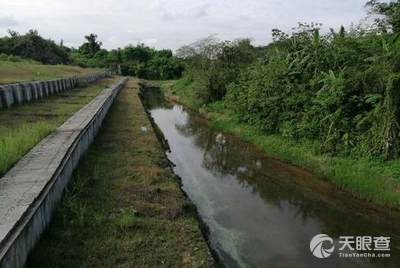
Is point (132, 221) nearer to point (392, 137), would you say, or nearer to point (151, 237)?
point (151, 237)

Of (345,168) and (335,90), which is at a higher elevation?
(335,90)

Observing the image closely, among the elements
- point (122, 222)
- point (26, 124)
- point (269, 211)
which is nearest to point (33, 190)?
point (122, 222)

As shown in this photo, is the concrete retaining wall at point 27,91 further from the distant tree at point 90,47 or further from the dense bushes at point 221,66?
the distant tree at point 90,47

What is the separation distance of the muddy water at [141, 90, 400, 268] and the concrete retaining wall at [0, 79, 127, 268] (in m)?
3.40

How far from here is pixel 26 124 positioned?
42.6ft

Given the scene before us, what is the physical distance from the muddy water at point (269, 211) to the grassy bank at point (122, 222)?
1440 mm

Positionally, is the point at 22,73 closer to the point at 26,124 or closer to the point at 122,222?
the point at 26,124

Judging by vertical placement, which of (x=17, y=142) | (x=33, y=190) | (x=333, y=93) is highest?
(x=333, y=93)

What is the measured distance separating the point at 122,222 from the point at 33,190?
1503mm

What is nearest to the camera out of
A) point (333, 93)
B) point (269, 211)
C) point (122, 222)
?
point (122, 222)

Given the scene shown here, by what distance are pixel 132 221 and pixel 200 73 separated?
24.6m

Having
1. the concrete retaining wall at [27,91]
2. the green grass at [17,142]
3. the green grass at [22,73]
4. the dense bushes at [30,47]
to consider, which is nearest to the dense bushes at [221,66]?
the concrete retaining wall at [27,91]

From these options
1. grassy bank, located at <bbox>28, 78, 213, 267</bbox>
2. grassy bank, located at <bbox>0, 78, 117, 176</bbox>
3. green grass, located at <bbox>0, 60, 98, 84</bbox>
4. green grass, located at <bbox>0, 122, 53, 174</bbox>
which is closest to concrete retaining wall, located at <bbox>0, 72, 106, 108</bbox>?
grassy bank, located at <bbox>0, 78, 117, 176</bbox>

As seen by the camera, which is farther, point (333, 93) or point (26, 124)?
point (333, 93)
